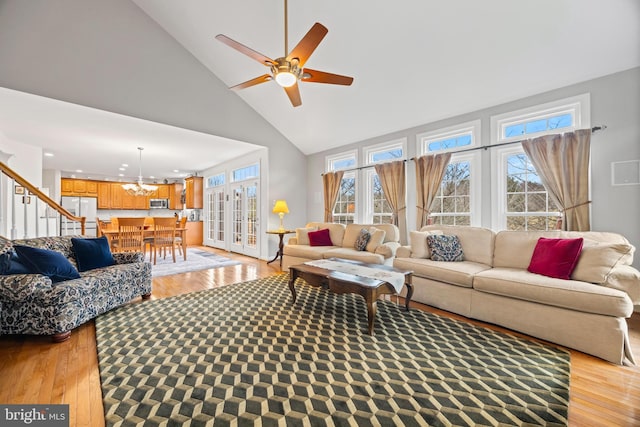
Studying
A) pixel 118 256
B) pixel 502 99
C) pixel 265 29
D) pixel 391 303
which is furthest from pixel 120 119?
pixel 502 99

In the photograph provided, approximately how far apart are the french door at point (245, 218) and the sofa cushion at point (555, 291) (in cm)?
496

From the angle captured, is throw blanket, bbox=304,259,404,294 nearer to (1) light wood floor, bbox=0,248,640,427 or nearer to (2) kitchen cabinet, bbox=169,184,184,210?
(1) light wood floor, bbox=0,248,640,427

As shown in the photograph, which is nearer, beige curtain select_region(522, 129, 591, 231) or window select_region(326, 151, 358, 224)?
beige curtain select_region(522, 129, 591, 231)

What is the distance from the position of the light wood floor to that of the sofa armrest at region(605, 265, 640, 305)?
0.45 metres

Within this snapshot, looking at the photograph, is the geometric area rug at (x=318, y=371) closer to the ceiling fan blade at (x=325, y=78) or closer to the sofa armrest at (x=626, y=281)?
the sofa armrest at (x=626, y=281)

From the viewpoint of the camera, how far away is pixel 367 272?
9.64 feet

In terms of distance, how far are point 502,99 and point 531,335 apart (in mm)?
3084

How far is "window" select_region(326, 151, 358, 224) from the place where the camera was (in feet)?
19.2

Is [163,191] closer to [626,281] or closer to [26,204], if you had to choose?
[26,204]

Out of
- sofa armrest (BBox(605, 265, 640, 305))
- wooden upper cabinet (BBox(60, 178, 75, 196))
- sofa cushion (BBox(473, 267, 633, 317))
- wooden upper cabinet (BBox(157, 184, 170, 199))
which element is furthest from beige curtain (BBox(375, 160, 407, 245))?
wooden upper cabinet (BBox(60, 178, 75, 196))

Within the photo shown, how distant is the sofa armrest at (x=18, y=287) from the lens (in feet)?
7.31

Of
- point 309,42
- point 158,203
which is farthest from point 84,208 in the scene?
point 309,42

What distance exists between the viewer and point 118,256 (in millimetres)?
3504

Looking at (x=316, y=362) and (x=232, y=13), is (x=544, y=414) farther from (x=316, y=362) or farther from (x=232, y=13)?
(x=232, y=13)
